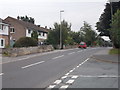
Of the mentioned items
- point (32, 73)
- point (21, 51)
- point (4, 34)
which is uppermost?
point (4, 34)

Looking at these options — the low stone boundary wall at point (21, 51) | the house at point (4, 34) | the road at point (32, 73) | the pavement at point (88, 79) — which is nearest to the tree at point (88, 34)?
the house at point (4, 34)

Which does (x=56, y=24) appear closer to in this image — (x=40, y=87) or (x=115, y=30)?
(x=115, y=30)

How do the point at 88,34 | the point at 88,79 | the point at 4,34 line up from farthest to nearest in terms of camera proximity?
the point at 88,34 → the point at 4,34 → the point at 88,79

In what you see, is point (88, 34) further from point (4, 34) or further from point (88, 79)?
point (88, 79)

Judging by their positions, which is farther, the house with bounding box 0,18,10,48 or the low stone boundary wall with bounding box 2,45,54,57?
the house with bounding box 0,18,10,48

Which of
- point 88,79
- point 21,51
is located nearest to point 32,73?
point 88,79

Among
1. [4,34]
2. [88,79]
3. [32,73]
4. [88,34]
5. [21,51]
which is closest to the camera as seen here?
[88,79]

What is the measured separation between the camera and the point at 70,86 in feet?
28.6

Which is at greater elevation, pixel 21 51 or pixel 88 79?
pixel 21 51

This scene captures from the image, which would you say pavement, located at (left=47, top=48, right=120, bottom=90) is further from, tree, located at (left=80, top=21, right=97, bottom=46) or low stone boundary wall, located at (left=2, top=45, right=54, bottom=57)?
tree, located at (left=80, top=21, right=97, bottom=46)

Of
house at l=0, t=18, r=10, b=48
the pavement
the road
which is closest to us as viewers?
the pavement

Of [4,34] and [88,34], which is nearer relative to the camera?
[4,34]

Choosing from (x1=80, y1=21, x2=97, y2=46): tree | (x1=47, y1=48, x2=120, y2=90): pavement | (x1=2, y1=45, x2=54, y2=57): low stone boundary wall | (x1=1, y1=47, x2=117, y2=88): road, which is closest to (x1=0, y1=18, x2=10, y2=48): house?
(x1=2, y1=45, x2=54, y2=57): low stone boundary wall

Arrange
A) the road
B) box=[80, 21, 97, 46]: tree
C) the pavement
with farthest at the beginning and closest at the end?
box=[80, 21, 97, 46]: tree
the road
the pavement
